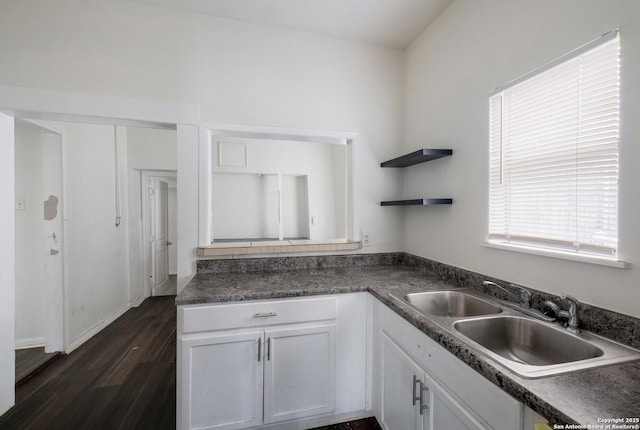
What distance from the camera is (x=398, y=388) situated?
1.35 m

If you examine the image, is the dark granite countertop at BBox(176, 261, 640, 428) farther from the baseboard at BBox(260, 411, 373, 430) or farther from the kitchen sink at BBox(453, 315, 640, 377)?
the baseboard at BBox(260, 411, 373, 430)

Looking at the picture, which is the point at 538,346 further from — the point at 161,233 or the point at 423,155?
the point at 161,233

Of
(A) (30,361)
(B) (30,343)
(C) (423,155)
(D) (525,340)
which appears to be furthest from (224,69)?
(B) (30,343)

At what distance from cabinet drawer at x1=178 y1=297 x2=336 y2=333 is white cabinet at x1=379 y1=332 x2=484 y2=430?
401 mm

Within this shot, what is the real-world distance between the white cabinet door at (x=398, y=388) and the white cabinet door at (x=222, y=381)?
0.70 m

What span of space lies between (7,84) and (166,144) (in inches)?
73.4

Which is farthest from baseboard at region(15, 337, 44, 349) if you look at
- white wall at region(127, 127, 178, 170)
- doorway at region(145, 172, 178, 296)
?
white wall at region(127, 127, 178, 170)

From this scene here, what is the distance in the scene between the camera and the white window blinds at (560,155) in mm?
1002

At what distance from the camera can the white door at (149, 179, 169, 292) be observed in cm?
394

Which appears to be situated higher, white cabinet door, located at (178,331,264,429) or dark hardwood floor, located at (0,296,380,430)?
white cabinet door, located at (178,331,264,429)

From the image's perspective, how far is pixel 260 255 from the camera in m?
2.03

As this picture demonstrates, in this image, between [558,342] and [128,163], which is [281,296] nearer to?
[558,342]

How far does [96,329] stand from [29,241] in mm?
1085

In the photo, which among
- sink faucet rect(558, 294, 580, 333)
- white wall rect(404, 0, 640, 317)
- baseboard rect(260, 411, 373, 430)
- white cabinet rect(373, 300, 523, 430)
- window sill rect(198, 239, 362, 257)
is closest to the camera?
white cabinet rect(373, 300, 523, 430)
